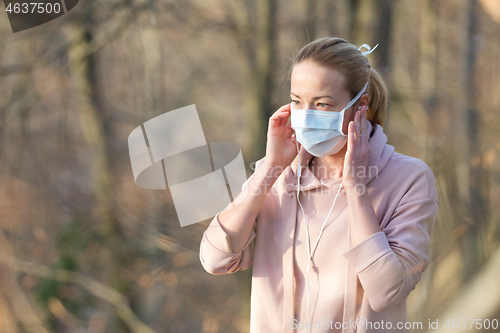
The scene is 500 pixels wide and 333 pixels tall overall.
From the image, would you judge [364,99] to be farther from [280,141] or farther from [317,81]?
[280,141]

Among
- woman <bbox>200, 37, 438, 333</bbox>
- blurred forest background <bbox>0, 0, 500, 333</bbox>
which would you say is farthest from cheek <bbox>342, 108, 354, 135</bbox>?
blurred forest background <bbox>0, 0, 500, 333</bbox>

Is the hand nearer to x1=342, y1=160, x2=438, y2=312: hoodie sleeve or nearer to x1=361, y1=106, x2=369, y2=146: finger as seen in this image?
x1=361, y1=106, x2=369, y2=146: finger

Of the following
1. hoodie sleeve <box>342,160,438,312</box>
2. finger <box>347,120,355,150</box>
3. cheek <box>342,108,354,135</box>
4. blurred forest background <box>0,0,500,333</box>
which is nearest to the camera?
hoodie sleeve <box>342,160,438,312</box>

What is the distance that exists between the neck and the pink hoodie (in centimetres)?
4

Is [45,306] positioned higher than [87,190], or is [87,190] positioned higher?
[87,190]

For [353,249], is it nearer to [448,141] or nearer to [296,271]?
[296,271]

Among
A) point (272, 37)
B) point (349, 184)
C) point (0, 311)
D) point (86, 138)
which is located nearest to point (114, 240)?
point (86, 138)

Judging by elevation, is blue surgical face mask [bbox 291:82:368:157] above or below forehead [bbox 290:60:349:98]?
below

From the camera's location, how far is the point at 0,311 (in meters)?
3.91

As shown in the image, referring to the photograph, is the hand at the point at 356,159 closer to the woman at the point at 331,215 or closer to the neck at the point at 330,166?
the woman at the point at 331,215

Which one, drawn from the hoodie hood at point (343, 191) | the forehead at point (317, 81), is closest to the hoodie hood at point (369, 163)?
the hoodie hood at point (343, 191)

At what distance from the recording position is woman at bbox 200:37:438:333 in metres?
1.30

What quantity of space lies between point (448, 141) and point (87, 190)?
292 centimetres

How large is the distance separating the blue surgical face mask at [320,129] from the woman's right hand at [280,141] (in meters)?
0.07
